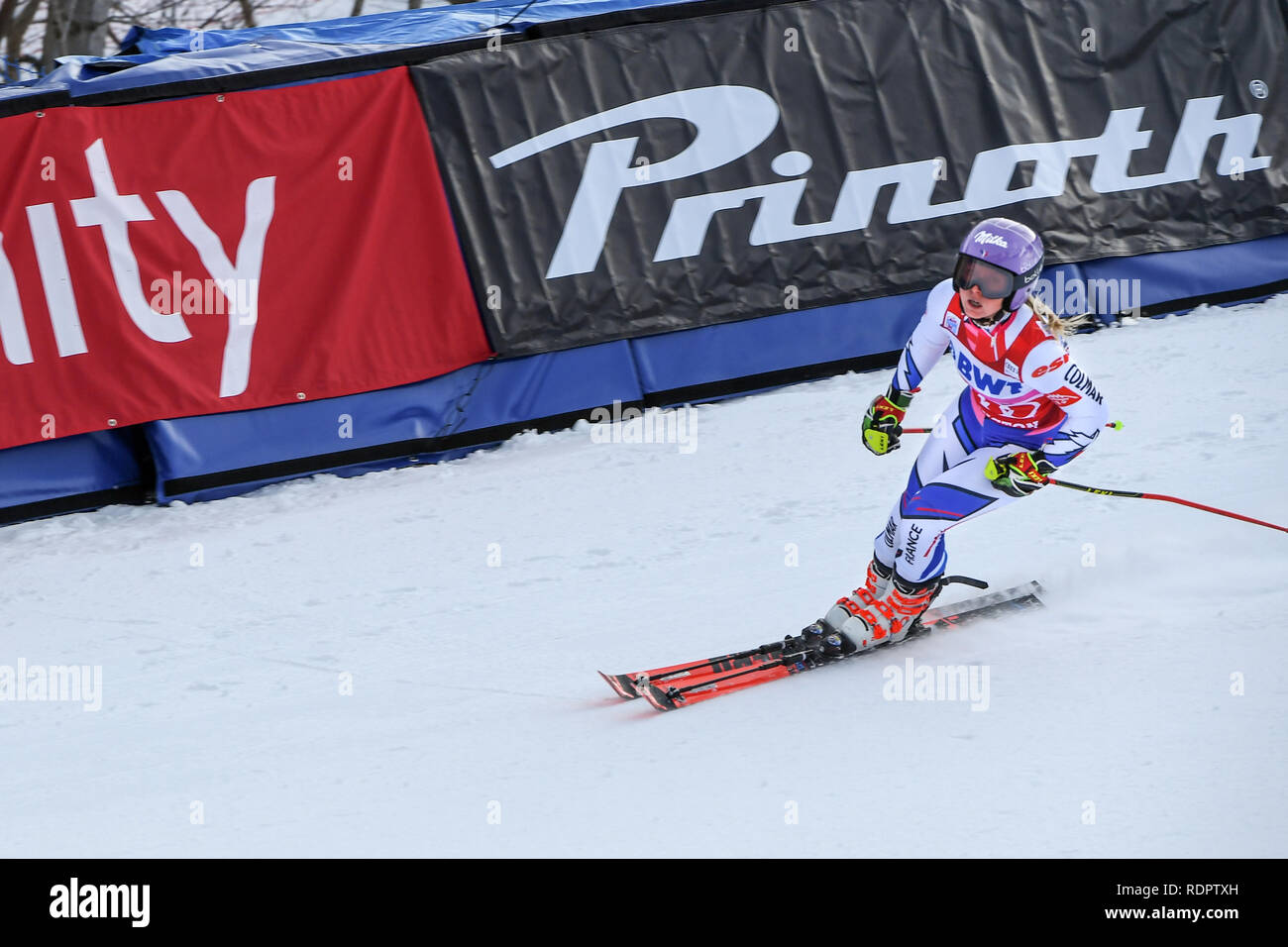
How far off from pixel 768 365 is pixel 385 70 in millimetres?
2886

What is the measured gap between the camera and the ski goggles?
424 centimetres

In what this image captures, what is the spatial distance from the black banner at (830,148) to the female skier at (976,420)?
3.12m

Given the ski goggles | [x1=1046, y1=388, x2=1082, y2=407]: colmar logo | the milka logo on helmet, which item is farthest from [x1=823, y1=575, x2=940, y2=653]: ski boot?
the milka logo on helmet

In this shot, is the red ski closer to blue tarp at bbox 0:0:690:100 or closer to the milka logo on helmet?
the milka logo on helmet

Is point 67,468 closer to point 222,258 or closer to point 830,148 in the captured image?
point 222,258

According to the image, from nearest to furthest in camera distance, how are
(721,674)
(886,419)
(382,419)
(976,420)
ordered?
(721,674) < (976,420) < (886,419) < (382,419)

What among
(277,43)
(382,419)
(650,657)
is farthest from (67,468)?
(650,657)

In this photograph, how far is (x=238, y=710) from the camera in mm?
4625

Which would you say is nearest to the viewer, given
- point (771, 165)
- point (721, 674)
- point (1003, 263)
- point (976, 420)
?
point (1003, 263)

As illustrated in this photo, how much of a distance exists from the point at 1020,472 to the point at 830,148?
13.9 ft

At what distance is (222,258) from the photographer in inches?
272

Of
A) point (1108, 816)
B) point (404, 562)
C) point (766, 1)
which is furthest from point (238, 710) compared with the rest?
point (766, 1)

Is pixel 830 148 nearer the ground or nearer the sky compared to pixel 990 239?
nearer the sky
